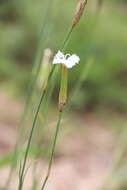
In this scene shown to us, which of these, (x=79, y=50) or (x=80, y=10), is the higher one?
(x=79, y=50)

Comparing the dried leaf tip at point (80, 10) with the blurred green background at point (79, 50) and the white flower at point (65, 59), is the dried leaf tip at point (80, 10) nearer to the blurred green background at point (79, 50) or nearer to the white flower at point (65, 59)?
the white flower at point (65, 59)

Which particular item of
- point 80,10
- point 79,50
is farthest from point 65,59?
point 79,50

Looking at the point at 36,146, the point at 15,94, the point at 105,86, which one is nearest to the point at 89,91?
the point at 105,86

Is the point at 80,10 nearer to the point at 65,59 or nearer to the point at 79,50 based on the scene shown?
the point at 65,59

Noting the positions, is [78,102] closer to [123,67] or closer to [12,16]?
[123,67]

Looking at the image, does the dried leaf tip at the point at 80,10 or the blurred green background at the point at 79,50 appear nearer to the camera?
the dried leaf tip at the point at 80,10

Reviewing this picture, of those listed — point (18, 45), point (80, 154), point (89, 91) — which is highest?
A: point (18, 45)

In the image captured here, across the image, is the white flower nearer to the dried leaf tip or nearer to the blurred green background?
the dried leaf tip

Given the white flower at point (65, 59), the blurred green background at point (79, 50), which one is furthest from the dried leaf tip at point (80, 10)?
the blurred green background at point (79, 50)
